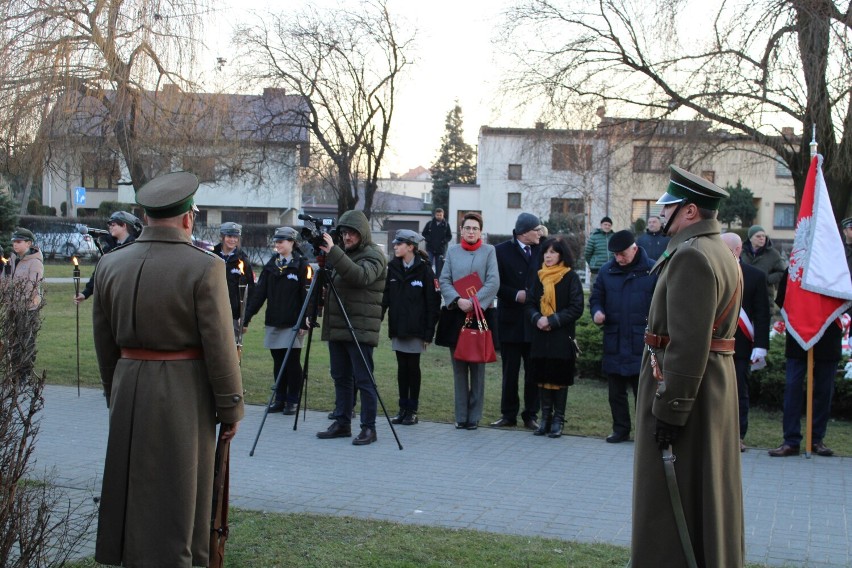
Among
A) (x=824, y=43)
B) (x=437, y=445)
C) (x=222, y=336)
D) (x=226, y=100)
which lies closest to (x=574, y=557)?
(x=222, y=336)

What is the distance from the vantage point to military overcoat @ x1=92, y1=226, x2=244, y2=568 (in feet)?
14.1

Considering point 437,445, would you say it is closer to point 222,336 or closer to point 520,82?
point 222,336

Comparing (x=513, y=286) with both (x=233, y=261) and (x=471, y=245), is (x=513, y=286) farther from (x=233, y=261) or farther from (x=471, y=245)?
(x=233, y=261)

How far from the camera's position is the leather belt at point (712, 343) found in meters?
4.66

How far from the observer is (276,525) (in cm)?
616

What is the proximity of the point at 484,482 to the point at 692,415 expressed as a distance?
335cm

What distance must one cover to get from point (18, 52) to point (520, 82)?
10034 mm

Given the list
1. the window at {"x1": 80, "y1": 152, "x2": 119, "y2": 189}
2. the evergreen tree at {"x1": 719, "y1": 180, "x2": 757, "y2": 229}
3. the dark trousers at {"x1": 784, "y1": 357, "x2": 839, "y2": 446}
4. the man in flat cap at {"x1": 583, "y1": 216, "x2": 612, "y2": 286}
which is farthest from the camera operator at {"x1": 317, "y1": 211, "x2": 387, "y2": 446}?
the evergreen tree at {"x1": 719, "y1": 180, "x2": 757, "y2": 229}

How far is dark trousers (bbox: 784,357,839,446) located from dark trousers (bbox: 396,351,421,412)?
3758mm

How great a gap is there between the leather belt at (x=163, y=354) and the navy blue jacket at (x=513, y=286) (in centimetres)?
585

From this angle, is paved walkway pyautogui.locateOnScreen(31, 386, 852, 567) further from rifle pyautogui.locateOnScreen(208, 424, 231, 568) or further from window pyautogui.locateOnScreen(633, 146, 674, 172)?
window pyautogui.locateOnScreen(633, 146, 674, 172)

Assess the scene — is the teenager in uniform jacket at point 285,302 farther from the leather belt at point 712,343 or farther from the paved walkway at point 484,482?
the leather belt at point 712,343

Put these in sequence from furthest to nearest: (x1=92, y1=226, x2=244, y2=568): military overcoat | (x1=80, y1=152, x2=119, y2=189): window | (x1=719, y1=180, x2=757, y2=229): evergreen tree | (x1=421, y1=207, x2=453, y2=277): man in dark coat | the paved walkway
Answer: (x1=719, y1=180, x2=757, y2=229): evergreen tree, (x1=421, y1=207, x2=453, y2=277): man in dark coat, (x1=80, y1=152, x2=119, y2=189): window, the paved walkway, (x1=92, y1=226, x2=244, y2=568): military overcoat

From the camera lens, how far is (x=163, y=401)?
4.34 meters
